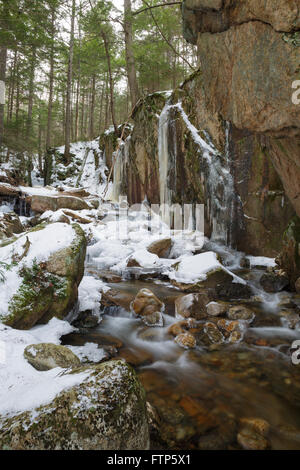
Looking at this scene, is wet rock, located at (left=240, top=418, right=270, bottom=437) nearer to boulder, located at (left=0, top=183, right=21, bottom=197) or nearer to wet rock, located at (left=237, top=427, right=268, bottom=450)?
wet rock, located at (left=237, top=427, right=268, bottom=450)

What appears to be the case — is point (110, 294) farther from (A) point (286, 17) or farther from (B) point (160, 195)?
(B) point (160, 195)

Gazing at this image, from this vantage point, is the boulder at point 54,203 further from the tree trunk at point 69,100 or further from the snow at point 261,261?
the tree trunk at point 69,100

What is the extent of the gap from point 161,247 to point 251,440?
6202mm

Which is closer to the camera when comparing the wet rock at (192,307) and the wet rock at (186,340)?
the wet rock at (186,340)

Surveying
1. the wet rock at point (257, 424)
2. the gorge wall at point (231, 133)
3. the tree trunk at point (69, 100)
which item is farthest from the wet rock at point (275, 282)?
the tree trunk at point (69, 100)

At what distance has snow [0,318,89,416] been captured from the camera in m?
1.88

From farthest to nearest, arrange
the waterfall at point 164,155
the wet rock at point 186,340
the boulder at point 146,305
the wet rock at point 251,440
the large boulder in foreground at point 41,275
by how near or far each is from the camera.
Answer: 1. the waterfall at point 164,155
2. the boulder at point 146,305
3. the wet rock at point 186,340
4. the large boulder in foreground at point 41,275
5. the wet rock at point 251,440

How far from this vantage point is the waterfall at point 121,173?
13617 millimetres

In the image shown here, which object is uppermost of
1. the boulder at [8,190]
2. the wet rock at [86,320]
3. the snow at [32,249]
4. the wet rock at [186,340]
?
the boulder at [8,190]

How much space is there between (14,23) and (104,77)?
1255cm

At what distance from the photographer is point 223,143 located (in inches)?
333

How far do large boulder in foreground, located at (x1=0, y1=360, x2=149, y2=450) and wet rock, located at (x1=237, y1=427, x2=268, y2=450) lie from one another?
0.93 m

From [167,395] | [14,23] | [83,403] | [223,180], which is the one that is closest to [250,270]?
[223,180]

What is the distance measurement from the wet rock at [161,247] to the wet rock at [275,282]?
3.19m
